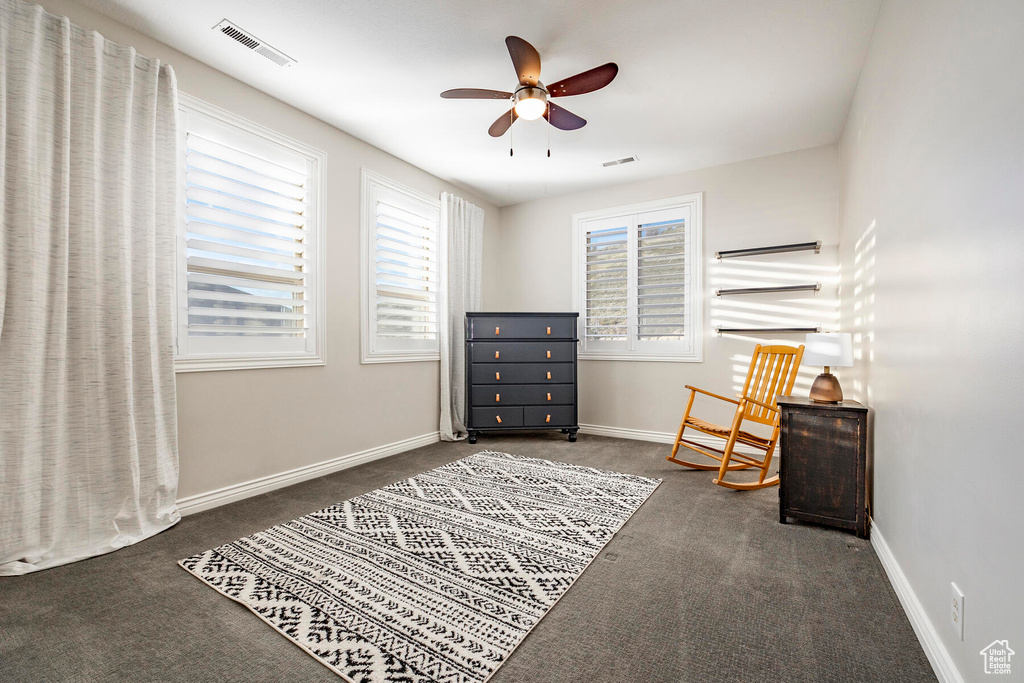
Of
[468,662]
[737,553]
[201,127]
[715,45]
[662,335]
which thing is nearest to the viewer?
[468,662]

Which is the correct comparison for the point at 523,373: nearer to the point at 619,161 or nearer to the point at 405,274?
the point at 405,274

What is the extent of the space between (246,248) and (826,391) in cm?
341

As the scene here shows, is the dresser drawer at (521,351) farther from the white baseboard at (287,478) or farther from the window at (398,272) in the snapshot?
the white baseboard at (287,478)

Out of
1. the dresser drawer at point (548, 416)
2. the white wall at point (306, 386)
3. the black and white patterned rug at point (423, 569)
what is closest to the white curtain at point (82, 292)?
the white wall at point (306, 386)

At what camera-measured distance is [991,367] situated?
1.14 metres

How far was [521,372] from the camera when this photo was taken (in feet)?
14.6

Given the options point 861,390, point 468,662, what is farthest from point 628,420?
point 468,662

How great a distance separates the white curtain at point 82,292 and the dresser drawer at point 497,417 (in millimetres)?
2392

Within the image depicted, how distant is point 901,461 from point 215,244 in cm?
351

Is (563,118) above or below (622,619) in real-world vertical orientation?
above

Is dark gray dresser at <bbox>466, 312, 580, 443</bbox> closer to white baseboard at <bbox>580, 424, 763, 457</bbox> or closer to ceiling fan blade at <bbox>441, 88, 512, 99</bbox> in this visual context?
white baseboard at <bbox>580, 424, 763, 457</bbox>

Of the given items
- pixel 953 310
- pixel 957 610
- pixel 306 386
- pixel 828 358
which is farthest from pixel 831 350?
pixel 306 386

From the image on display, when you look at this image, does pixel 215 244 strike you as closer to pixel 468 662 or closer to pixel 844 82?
pixel 468 662
